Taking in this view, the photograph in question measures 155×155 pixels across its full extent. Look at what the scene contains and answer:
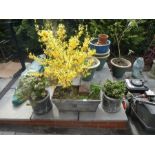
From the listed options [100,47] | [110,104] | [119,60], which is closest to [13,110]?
[110,104]

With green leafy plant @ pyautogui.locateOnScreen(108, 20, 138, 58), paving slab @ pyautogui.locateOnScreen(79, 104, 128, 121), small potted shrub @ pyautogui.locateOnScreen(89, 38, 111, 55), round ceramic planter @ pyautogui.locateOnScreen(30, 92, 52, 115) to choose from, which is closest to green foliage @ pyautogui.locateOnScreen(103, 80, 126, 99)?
paving slab @ pyautogui.locateOnScreen(79, 104, 128, 121)

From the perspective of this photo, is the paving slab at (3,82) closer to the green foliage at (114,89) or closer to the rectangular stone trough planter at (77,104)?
the rectangular stone trough planter at (77,104)

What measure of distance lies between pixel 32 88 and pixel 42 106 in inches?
15.3

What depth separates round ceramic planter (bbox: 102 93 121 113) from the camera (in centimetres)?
276

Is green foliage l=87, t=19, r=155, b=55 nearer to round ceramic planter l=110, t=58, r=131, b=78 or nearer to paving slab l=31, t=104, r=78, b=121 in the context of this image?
round ceramic planter l=110, t=58, r=131, b=78

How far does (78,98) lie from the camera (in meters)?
2.80

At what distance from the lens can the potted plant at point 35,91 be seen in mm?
2580

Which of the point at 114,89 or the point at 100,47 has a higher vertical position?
the point at 100,47

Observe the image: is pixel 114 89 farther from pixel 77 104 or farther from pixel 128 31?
pixel 128 31

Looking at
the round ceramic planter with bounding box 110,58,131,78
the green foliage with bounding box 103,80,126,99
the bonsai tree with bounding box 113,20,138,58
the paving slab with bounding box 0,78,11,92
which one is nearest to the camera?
the green foliage with bounding box 103,80,126,99

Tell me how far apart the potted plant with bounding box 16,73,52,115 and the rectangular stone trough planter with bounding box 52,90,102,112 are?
188mm

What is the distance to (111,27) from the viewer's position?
4.29m

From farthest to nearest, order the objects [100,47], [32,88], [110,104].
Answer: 1. [100,47]
2. [110,104]
3. [32,88]

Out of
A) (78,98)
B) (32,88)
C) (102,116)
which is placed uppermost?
(32,88)
